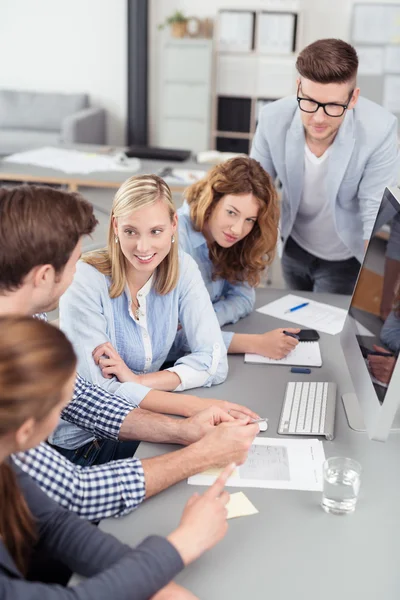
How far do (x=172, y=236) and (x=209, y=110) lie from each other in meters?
4.89

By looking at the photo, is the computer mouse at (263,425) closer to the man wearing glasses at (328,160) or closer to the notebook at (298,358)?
the notebook at (298,358)

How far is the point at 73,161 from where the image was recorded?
13.4 feet

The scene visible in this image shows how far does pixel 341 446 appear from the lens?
1452 millimetres

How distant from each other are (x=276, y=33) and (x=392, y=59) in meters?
1.06

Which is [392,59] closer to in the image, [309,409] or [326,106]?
[326,106]

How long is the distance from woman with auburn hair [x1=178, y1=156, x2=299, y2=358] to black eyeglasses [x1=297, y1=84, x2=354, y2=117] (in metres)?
0.23

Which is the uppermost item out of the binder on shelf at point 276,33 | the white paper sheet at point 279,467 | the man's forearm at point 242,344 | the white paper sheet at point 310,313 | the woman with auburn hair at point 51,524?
the binder on shelf at point 276,33

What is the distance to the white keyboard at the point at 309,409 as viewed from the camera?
150 cm

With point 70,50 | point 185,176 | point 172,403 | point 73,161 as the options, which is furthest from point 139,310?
point 70,50

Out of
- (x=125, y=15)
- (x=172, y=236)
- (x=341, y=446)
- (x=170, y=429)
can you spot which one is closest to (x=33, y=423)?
(x=170, y=429)

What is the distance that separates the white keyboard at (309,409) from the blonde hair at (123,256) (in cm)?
43

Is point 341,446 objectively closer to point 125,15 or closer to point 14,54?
point 125,15

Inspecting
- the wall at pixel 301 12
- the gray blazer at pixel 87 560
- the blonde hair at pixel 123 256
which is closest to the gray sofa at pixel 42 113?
the wall at pixel 301 12

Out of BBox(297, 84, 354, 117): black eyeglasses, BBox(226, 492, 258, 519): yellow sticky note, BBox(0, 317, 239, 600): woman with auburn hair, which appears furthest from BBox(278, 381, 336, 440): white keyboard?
BBox(297, 84, 354, 117): black eyeglasses
